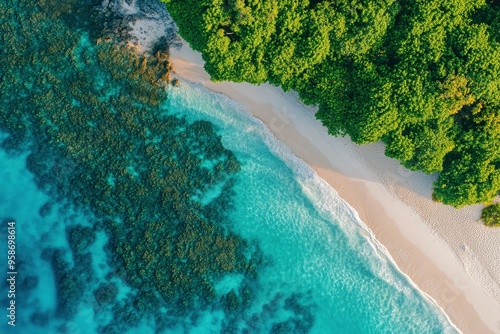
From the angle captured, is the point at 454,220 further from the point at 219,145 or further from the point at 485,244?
the point at 219,145

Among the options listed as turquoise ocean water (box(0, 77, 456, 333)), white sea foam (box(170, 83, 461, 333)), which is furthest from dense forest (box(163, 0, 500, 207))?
turquoise ocean water (box(0, 77, 456, 333))

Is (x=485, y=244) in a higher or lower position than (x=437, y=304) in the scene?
higher

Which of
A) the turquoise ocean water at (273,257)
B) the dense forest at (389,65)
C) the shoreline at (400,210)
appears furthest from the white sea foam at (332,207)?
the dense forest at (389,65)

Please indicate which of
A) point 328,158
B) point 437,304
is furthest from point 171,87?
point 437,304

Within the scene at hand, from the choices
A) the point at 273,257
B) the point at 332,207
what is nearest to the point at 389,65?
the point at 332,207

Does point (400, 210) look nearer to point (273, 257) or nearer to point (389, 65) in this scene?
point (273, 257)
